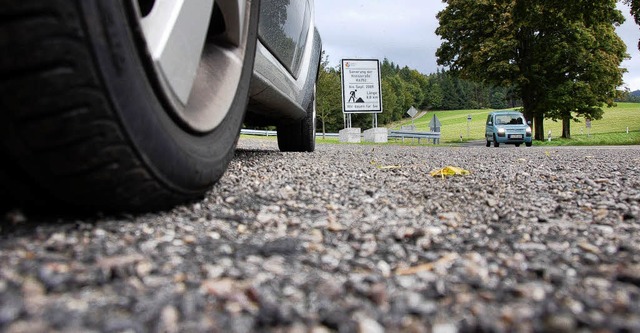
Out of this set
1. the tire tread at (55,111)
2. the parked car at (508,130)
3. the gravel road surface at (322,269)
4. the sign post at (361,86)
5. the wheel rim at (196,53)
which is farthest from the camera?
the sign post at (361,86)

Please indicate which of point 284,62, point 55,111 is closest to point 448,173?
point 284,62

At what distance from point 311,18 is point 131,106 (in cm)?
356

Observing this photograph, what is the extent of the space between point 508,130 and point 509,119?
3.89ft

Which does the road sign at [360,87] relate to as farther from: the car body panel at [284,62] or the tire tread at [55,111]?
the tire tread at [55,111]

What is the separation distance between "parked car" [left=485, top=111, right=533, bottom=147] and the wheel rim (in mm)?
17611

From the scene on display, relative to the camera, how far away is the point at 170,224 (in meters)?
1.53

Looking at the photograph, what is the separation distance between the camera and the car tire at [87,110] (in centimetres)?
110

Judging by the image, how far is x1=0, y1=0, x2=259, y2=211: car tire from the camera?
1102mm

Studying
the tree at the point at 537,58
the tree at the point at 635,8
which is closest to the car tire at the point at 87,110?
the tree at the point at 635,8

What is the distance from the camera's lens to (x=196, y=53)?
5.65 feet

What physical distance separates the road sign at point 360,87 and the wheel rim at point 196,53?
2055 cm

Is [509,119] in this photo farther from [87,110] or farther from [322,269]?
[87,110]

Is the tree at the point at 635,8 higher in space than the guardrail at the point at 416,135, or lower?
higher

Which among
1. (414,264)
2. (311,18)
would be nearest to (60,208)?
(414,264)
